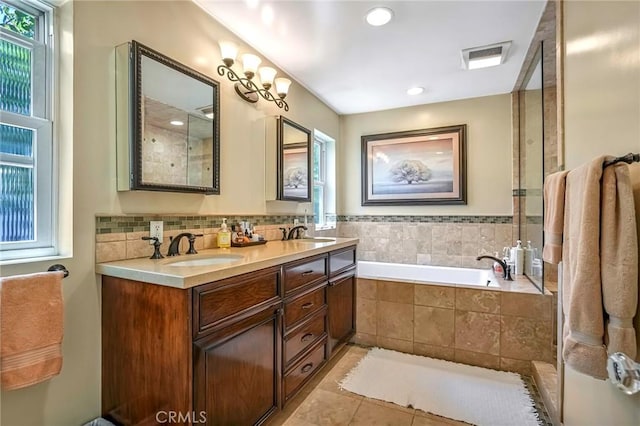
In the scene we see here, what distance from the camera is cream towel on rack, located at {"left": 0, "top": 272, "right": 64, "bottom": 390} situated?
1030 mm

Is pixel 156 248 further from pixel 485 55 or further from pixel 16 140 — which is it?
pixel 485 55

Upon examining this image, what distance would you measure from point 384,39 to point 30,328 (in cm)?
248

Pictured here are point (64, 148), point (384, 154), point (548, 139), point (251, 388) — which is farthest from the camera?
point (384, 154)

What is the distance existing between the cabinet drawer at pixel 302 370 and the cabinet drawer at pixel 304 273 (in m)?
0.47

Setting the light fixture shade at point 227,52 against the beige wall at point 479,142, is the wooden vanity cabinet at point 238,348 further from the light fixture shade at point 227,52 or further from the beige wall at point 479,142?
the beige wall at point 479,142

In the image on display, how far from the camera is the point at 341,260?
2.34 m

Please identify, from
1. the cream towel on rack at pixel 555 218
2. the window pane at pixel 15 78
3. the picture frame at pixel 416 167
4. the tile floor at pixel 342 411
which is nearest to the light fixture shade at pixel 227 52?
the window pane at pixel 15 78

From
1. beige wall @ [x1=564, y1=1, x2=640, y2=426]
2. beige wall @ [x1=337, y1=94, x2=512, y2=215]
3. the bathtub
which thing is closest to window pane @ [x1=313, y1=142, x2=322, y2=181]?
beige wall @ [x1=337, y1=94, x2=512, y2=215]

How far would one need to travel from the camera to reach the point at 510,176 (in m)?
3.25

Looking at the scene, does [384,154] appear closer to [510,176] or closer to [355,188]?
[355,188]

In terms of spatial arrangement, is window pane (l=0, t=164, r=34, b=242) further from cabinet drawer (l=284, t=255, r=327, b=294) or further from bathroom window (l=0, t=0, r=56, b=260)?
cabinet drawer (l=284, t=255, r=327, b=294)

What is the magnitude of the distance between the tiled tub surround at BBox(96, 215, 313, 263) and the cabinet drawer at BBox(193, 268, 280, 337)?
0.57m

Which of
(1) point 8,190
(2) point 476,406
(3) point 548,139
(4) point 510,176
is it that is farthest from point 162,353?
(4) point 510,176

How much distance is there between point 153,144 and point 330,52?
5.04 ft
